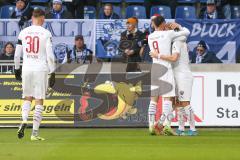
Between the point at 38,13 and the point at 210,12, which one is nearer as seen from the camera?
the point at 38,13

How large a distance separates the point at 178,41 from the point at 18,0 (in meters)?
7.81

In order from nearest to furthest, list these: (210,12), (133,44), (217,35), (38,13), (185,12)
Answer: (38,13), (133,44), (217,35), (210,12), (185,12)

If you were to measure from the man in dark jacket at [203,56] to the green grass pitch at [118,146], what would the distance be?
2680mm

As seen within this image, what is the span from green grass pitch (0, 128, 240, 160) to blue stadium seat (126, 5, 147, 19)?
6057mm

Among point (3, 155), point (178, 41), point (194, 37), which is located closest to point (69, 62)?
point (194, 37)

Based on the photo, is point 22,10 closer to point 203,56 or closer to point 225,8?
point 203,56

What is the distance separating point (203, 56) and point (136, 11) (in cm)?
384

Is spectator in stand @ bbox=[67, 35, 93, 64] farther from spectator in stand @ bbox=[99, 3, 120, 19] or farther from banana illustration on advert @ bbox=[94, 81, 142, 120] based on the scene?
spectator in stand @ bbox=[99, 3, 120, 19]

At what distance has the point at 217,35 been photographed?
65.5 ft

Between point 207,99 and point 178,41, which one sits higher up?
point 178,41

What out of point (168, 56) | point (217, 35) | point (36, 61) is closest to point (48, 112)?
point (36, 61)

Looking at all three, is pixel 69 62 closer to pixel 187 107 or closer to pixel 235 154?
pixel 187 107

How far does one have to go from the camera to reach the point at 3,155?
11.4 meters

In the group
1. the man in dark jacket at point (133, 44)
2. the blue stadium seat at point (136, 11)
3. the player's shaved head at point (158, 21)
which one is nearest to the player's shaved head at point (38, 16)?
the player's shaved head at point (158, 21)
